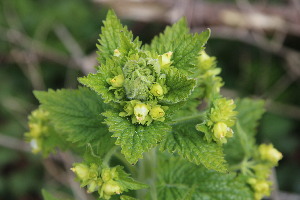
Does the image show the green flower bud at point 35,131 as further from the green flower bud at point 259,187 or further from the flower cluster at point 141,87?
the green flower bud at point 259,187

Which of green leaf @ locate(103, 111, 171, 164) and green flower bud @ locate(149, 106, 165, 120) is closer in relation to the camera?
green leaf @ locate(103, 111, 171, 164)

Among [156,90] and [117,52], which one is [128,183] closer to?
[156,90]

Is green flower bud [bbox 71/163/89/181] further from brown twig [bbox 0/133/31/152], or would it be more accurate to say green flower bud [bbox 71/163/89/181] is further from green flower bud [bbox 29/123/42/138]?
brown twig [bbox 0/133/31/152]

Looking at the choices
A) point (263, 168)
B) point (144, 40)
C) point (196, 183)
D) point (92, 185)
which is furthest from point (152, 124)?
point (144, 40)

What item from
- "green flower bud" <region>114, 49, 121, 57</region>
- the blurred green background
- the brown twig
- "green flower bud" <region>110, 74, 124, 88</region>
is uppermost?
the blurred green background

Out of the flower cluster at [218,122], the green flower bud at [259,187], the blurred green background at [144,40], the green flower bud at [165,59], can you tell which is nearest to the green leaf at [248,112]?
the green flower bud at [259,187]

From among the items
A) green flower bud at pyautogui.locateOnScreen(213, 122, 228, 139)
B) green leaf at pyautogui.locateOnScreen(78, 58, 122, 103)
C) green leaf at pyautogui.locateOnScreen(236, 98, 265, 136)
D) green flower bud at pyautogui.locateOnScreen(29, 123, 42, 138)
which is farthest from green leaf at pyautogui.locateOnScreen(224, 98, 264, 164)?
green flower bud at pyautogui.locateOnScreen(29, 123, 42, 138)
